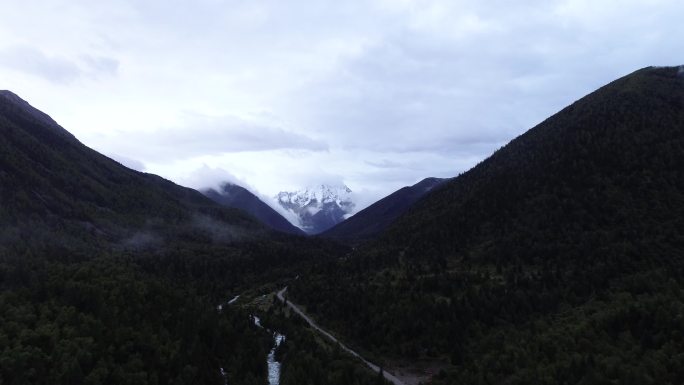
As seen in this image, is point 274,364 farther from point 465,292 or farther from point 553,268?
point 553,268

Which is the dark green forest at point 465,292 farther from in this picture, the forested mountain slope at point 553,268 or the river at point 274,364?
the river at point 274,364

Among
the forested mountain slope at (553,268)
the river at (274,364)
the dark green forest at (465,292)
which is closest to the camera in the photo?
the forested mountain slope at (553,268)

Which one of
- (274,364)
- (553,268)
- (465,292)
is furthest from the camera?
(553,268)

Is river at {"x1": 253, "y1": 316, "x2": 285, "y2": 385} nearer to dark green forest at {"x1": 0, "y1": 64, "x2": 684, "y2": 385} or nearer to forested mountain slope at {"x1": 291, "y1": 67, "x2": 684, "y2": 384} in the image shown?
dark green forest at {"x1": 0, "y1": 64, "x2": 684, "y2": 385}

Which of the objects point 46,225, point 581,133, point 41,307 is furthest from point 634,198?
point 46,225

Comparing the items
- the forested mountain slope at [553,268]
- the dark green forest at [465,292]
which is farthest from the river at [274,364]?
the forested mountain slope at [553,268]

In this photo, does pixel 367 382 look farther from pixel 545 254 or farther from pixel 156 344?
pixel 545 254

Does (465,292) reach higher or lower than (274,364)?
higher

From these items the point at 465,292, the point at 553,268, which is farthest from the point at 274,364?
the point at 553,268
